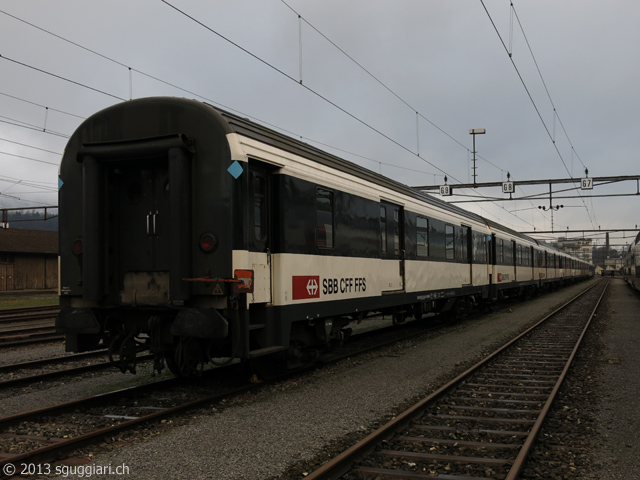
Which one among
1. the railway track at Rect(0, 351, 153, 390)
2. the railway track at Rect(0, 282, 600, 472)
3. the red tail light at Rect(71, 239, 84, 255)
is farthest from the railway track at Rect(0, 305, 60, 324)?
the railway track at Rect(0, 282, 600, 472)

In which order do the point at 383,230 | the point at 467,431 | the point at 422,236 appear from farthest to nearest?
the point at 422,236
the point at 383,230
the point at 467,431

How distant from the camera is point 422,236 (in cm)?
1241

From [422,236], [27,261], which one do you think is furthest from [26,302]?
[422,236]

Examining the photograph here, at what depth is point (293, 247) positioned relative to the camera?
24.2 ft

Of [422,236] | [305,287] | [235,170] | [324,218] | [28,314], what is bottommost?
[28,314]

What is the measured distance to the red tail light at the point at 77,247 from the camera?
691 centimetres

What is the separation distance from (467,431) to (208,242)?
346 cm

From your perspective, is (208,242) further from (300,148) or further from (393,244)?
(393,244)

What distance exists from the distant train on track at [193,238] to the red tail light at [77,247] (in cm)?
1

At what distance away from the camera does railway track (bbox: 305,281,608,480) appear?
440 cm

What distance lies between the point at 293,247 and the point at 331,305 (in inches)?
54.7

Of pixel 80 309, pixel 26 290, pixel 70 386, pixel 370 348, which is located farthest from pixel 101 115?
pixel 26 290

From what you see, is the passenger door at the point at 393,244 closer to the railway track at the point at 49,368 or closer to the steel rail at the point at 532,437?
the steel rail at the point at 532,437

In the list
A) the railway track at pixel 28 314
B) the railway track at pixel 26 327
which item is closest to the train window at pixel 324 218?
the railway track at pixel 26 327
